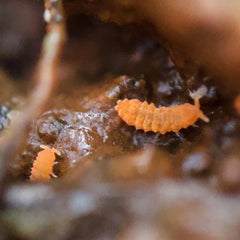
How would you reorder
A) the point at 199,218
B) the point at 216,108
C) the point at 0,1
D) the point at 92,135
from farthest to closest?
the point at 0,1
the point at 92,135
the point at 216,108
the point at 199,218

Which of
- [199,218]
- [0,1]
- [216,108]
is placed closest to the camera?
[199,218]

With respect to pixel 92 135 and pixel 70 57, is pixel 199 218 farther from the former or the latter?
pixel 70 57

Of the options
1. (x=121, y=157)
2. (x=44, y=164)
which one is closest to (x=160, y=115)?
(x=121, y=157)

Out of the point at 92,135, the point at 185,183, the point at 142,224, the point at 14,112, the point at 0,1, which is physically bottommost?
the point at 142,224

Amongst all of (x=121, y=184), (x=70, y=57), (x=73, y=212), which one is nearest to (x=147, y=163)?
(x=121, y=184)

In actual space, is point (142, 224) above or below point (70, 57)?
below

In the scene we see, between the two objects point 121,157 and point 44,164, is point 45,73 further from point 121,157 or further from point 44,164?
point 121,157
